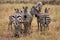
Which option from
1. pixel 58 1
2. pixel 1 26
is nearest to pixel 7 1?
pixel 58 1

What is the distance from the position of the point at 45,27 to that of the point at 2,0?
16.7 m

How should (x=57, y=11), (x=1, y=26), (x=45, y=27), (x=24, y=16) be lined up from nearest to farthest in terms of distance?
(x=24, y=16), (x=45, y=27), (x=1, y=26), (x=57, y=11)

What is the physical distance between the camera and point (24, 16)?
14.1 metres

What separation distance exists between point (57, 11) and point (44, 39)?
11.4 m

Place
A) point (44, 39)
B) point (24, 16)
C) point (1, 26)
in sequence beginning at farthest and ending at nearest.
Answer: point (1, 26) < point (24, 16) < point (44, 39)

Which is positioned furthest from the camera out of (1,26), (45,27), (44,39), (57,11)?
(57,11)

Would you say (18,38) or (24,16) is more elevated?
(24,16)

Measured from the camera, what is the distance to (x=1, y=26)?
1684 centimetres

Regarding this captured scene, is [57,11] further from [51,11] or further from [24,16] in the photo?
[24,16]

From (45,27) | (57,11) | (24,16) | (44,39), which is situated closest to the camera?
(44,39)

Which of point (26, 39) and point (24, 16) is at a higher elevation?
point (24, 16)

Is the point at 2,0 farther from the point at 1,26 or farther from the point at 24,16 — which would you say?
the point at 24,16

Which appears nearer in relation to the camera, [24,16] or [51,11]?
[24,16]

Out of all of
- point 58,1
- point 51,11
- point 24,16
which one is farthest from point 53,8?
point 24,16
